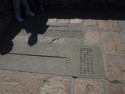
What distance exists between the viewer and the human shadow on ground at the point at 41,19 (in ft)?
16.7

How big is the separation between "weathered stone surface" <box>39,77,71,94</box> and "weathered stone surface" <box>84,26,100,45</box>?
1401mm

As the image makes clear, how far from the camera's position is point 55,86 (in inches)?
143

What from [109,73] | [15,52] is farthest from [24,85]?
[109,73]

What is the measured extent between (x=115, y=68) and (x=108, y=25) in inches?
74.3

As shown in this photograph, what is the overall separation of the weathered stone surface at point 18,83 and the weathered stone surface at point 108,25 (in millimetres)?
2483

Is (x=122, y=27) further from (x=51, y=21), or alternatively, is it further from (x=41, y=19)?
(x=41, y=19)

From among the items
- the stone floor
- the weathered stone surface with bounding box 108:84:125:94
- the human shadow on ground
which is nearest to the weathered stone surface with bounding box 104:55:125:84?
the stone floor

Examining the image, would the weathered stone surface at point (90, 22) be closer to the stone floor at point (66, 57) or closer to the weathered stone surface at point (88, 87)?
the stone floor at point (66, 57)

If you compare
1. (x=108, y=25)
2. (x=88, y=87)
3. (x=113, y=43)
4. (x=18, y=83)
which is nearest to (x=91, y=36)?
(x=113, y=43)

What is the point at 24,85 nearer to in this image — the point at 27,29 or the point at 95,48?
the point at 95,48

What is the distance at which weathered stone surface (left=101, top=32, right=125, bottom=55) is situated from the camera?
14.4 ft

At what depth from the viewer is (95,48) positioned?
4551mm

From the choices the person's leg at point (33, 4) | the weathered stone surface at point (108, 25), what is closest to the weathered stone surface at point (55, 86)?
the weathered stone surface at point (108, 25)

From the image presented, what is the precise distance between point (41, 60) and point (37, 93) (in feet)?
3.14
